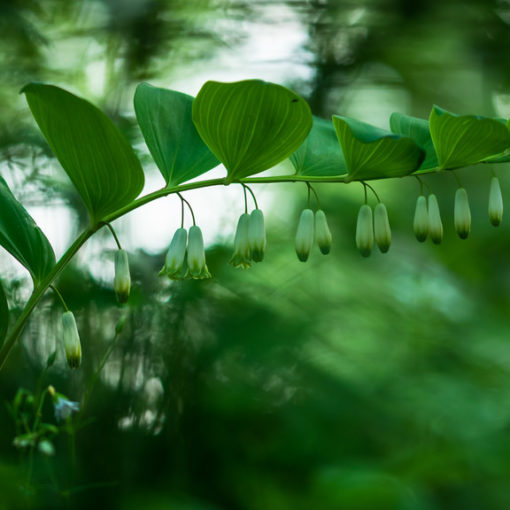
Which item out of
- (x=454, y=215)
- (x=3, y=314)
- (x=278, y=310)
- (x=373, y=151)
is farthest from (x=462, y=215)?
(x=278, y=310)

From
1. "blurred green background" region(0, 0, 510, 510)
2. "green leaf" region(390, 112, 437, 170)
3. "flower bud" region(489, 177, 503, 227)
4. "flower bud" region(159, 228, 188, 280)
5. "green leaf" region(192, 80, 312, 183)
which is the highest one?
"green leaf" region(192, 80, 312, 183)

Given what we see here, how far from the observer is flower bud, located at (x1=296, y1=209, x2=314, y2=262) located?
583 millimetres

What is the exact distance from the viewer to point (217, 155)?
53 centimetres

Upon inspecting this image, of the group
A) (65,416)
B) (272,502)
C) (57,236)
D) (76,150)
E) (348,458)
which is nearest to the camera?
(76,150)

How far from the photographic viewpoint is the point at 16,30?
6.52ft

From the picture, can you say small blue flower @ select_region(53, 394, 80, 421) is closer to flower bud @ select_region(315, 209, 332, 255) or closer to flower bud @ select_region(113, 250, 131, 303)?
flower bud @ select_region(113, 250, 131, 303)

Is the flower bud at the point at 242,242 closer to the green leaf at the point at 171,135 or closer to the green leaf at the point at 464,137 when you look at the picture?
the green leaf at the point at 171,135

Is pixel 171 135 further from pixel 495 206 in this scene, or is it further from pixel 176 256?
pixel 495 206

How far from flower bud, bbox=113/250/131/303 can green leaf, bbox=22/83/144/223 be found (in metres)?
0.05

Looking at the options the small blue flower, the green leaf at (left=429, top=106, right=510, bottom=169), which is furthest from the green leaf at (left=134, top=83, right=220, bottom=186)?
the small blue flower

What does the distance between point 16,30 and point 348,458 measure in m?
2.01

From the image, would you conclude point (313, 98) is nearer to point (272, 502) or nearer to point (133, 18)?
point (133, 18)

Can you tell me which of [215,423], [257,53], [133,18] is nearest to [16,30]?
[133,18]

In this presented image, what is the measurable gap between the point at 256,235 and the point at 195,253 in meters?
0.07
